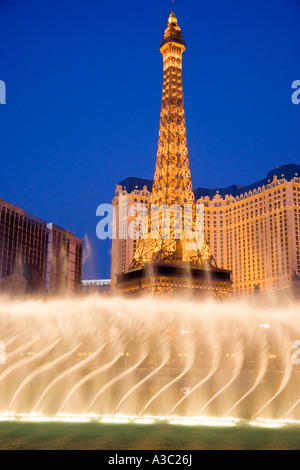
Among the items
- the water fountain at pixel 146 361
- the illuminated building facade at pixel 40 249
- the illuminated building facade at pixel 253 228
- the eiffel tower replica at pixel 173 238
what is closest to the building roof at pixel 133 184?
the illuminated building facade at pixel 253 228

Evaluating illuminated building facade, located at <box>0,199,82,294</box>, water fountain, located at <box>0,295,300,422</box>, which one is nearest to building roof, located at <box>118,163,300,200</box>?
illuminated building facade, located at <box>0,199,82,294</box>

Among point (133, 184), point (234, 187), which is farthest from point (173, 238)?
point (234, 187)

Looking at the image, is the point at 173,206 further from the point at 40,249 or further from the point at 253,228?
the point at 253,228

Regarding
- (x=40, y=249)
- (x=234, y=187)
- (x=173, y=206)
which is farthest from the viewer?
(x=234, y=187)

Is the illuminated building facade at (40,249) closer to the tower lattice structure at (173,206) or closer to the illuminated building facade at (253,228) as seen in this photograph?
the illuminated building facade at (253,228)

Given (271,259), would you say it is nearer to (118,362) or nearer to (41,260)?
(41,260)

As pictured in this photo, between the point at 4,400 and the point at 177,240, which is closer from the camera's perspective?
the point at 4,400
